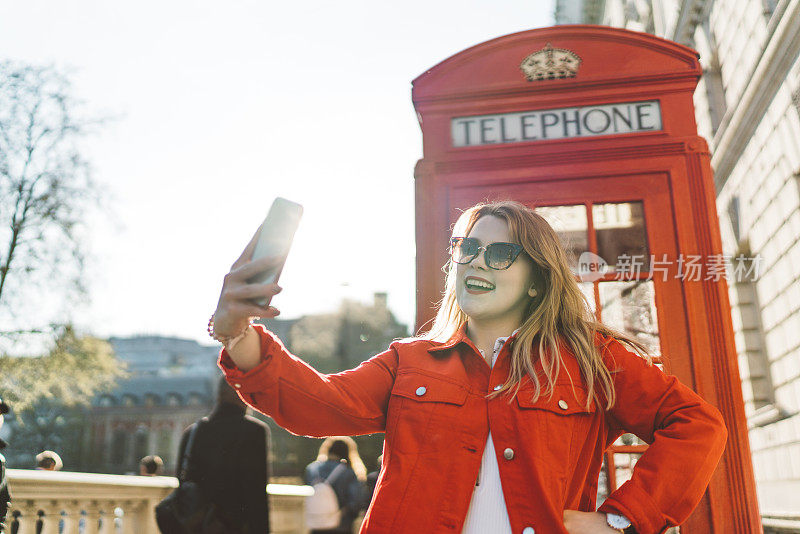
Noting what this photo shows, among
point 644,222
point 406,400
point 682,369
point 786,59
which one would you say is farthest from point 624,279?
point 786,59

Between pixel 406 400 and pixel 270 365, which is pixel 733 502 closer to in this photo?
pixel 406 400

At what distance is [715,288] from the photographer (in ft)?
8.30

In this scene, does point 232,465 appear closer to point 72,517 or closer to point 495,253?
point 72,517

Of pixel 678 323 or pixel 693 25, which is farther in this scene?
pixel 693 25

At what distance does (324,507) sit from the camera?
18.6ft

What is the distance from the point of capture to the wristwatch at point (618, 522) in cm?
153

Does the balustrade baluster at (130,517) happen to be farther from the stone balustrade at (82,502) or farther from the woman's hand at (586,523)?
the woman's hand at (586,523)

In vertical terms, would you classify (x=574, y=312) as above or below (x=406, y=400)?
above

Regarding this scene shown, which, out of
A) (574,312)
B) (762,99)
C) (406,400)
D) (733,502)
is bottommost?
(733,502)

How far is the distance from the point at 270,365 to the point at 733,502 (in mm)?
1725

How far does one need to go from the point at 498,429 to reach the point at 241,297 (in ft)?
2.35

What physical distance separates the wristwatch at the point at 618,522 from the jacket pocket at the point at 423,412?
0.40 meters

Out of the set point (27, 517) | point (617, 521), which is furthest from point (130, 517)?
point (617, 521)

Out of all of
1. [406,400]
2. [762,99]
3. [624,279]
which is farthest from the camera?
[762,99]
